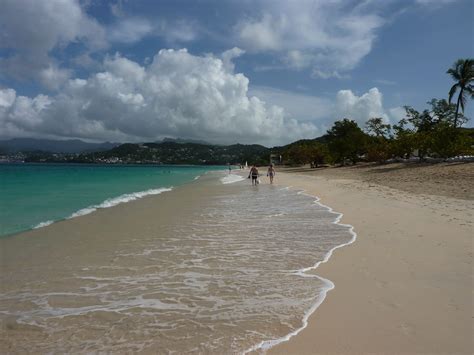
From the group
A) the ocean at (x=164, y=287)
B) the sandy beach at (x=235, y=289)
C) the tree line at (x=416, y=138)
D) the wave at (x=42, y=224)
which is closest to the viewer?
the sandy beach at (x=235, y=289)

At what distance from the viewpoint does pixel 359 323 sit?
4.16 meters

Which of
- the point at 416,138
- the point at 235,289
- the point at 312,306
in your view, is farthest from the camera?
the point at 416,138

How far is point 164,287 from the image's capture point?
18.8 ft

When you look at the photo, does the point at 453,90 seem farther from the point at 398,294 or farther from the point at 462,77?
the point at 398,294

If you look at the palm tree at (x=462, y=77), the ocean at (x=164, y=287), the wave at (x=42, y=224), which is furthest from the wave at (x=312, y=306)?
the palm tree at (x=462, y=77)

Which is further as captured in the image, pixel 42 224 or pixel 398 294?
pixel 42 224

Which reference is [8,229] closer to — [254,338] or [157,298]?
[157,298]

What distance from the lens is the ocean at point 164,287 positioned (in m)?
4.05

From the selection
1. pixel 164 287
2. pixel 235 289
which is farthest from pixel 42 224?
pixel 235 289

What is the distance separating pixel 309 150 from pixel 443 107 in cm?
3030

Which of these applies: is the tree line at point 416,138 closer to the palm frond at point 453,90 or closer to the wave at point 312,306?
the palm frond at point 453,90

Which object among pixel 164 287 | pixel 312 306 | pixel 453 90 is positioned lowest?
pixel 164 287

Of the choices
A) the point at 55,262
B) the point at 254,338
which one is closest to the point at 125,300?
the point at 254,338

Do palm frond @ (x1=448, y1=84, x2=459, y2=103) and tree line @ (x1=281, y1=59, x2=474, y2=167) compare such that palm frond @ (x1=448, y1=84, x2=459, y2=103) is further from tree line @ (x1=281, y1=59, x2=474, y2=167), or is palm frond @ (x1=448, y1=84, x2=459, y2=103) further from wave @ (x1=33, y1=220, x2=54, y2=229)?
wave @ (x1=33, y1=220, x2=54, y2=229)
